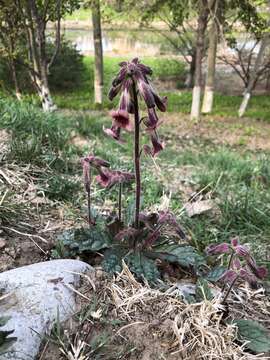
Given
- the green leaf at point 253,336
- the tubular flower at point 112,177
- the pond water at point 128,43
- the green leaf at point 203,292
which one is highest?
the tubular flower at point 112,177

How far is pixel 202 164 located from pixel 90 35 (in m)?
25.9

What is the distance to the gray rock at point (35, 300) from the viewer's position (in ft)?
5.64

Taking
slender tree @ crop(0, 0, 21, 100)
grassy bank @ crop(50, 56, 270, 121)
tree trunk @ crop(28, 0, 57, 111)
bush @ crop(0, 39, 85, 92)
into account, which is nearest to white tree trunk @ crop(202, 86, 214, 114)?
grassy bank @ crop(50, 56, 270, 121)

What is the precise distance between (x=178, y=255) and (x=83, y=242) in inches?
18.9

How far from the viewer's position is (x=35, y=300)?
1.88 m

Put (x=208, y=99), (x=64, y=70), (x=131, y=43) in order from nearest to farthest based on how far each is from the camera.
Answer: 1. (x=208, y=99)
2. (x=64, y=70)
3. (x=131, y=43)

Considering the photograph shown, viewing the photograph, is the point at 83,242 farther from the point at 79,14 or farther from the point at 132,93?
the point at 79,14

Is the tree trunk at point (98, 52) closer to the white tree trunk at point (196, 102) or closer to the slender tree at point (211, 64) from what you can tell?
the white tree trunk at point (196, 102)

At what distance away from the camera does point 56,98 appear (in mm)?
14719

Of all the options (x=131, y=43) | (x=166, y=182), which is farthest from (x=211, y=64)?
(x=131, y=43)

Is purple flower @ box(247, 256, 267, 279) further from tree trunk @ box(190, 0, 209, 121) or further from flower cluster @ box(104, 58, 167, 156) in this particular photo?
tree trunk @ box(190, 0, 209, 121)

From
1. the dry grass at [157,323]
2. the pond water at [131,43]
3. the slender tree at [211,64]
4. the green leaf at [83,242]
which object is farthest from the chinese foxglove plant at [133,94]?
the pond water at [131,43]

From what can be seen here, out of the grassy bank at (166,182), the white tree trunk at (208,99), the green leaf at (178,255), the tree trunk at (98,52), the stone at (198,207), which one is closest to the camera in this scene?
the green leaf at (178,255)

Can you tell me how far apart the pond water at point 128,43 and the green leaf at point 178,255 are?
2166 cm
